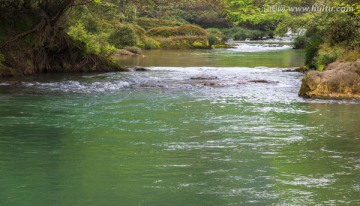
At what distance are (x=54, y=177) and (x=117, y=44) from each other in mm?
46563

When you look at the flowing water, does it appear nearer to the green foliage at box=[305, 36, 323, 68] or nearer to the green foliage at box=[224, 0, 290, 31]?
the green foliage at box=[305, 36, 323, 68]

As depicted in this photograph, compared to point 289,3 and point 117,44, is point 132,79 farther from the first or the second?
point 289,3

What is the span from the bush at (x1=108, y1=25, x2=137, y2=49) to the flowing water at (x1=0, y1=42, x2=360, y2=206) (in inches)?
1243

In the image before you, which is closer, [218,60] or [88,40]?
[88,40]

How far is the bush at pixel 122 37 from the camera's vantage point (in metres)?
56.0

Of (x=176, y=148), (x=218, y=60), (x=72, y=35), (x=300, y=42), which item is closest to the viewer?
(x=176, y=148)

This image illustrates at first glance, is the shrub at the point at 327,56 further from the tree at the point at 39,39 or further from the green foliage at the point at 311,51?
the tree at the point at 39,39

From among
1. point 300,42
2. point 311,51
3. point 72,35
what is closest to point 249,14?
point 300,42

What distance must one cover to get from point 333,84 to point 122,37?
3648cm

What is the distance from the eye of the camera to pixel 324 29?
2911cm

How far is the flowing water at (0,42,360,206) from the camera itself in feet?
32.0

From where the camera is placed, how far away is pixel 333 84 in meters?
22.7

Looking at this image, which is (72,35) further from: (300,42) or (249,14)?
(249,14)

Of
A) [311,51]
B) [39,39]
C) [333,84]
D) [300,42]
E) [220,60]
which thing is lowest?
[220,60]
